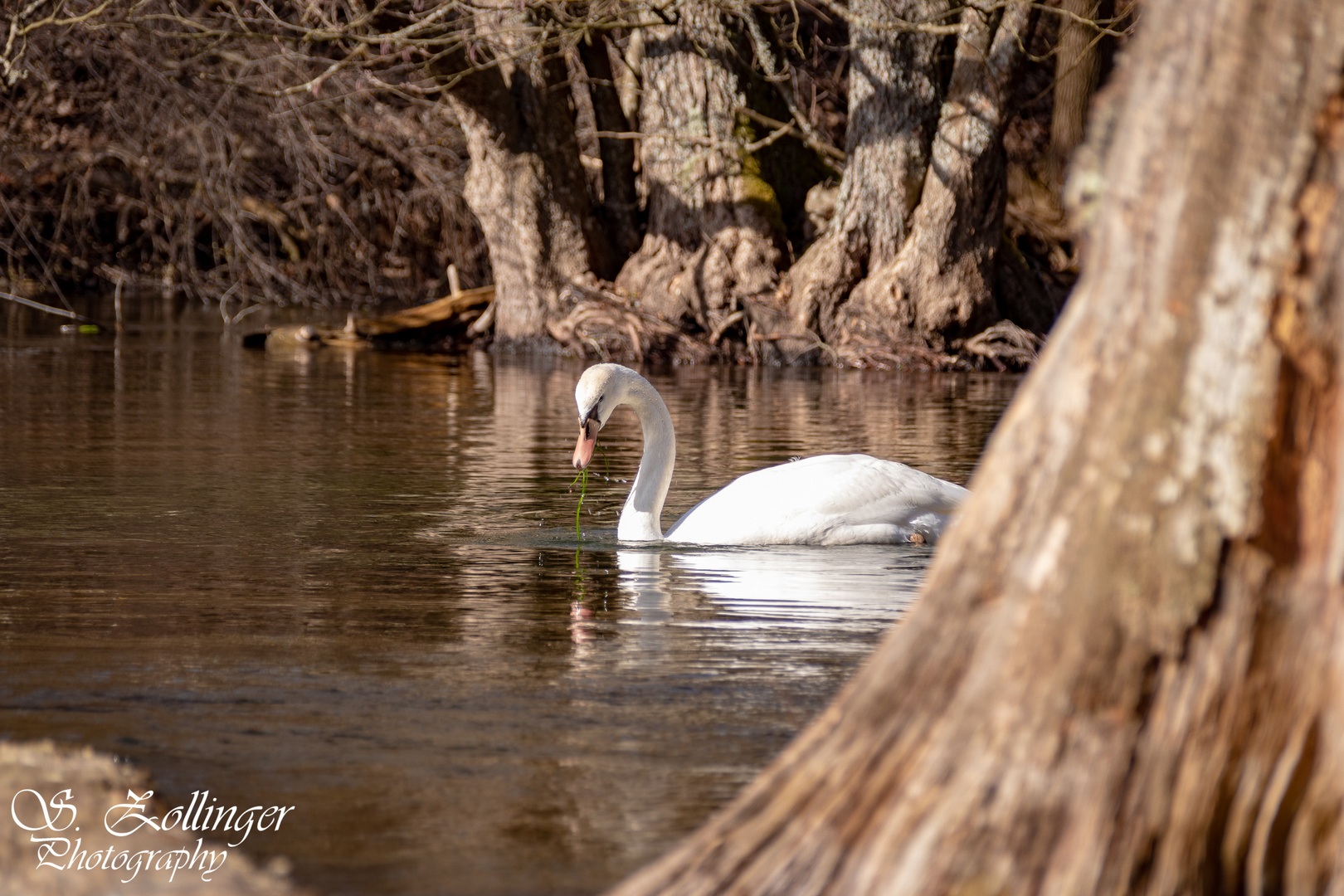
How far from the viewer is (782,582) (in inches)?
278

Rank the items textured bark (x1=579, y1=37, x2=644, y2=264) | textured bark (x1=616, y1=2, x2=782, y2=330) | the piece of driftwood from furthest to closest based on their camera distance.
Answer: textured bark (x1=579, y1=37, x2=644, y2=264), the piece of driftwood, textured bark (x1=616, y1=2, x2=782, y2=330)

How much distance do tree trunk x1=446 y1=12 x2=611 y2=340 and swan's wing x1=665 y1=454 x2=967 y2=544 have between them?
1316 centimetres

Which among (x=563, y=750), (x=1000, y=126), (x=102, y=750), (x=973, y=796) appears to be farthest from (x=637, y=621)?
(x=1000, y=126)

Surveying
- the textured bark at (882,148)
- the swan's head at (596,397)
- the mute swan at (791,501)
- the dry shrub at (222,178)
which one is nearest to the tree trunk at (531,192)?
the textured bark at (882,148)

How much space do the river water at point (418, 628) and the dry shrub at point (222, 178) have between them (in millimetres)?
14182

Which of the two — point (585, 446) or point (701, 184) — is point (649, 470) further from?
point (701, 184)

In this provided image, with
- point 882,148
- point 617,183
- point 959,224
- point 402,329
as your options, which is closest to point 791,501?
point 959,224

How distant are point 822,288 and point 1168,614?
57.0 ft

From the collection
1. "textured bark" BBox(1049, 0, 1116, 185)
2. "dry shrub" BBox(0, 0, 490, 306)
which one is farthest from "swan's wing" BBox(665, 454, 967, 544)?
"dry shrub" BBox(0, 0, 490, 306)

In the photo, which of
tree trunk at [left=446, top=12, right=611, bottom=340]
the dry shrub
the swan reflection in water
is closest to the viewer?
the swan reflection in water

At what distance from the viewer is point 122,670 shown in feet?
17.3

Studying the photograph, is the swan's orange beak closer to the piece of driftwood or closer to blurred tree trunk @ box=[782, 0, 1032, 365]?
blurred tree trunk @ box=[782, 0, 1032, 365]

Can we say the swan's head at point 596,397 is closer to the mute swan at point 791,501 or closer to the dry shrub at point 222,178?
the mute swan at point 791,501

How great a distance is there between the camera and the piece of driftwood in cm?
2158
